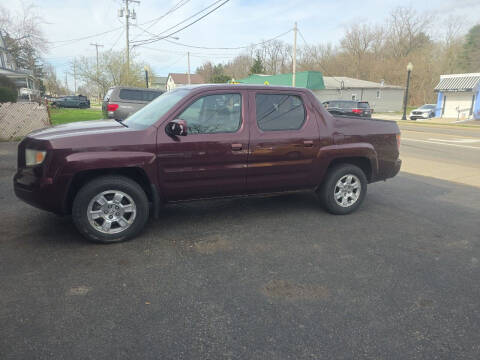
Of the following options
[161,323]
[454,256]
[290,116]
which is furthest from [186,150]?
[454,256]

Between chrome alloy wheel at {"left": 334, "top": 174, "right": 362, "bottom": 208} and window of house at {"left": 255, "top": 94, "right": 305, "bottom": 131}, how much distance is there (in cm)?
110

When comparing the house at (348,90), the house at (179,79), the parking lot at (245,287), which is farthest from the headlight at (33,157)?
the house at (179,79)

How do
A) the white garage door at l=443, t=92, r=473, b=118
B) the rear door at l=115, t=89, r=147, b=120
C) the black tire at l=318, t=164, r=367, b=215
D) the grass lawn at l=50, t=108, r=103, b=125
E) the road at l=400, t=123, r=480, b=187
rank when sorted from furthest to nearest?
1. the white garage door at l=443, t=92, r=473, b=118
2. the grass lawn at l=50, t=108, r=103, b=125
3. the rear door at l=115, t=89, r=147, b=120
4. the road at l=400, t=123, r=480, b=187
5. the black tire at l=318, t=164, r=367, b=215

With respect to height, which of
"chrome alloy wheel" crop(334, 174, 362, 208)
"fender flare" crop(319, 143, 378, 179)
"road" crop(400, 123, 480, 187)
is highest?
"fender flare" crop(319, 143, 378, 179)

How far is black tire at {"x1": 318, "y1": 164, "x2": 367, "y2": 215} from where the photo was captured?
16.4 ft

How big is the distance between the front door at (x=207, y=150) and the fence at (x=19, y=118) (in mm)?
11028

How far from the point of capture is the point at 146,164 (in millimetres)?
3902

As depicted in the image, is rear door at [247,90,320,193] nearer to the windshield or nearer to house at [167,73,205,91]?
the windshield

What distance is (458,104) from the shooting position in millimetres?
32656

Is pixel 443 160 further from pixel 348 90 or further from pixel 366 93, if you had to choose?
pixel 366 93

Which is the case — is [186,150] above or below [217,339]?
above

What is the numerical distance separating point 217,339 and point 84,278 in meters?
1.50

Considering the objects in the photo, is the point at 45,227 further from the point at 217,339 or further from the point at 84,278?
the point at 217,339

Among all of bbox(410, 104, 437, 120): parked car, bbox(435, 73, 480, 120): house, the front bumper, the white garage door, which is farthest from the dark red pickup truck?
the white garage door
